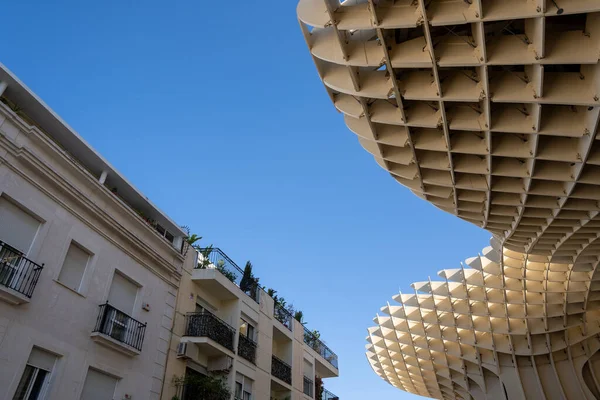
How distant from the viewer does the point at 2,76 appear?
12.5 metres

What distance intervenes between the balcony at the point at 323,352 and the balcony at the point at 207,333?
11.6 metres

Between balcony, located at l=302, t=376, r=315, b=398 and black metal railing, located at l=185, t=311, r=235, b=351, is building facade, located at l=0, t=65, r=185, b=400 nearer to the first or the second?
black metal railing, located at l=185, t=311, r=235, b=351

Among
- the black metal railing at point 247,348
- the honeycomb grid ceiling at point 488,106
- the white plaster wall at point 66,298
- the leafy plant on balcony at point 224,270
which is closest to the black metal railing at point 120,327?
the white plaster wall at point 66,298

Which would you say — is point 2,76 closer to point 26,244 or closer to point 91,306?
point 26,244

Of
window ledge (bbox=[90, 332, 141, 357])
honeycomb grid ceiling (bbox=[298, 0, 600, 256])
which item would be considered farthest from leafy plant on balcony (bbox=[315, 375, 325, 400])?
window ledge (bbox=[90, 332, 141, 357])

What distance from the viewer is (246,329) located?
76.5ft

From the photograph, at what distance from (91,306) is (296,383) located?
53.0 feet

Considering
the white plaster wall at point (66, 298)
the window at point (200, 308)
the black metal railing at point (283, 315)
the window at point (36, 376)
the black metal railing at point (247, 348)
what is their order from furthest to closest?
the black metal railing at point (283, 315) → the black metal railing at point (247, 348) → the window at point (200, 308) → the white plaster wall at point (66, 298) → the window at point (36, 376)

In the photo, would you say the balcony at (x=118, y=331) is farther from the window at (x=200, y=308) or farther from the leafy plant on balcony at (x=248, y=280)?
the leafy plant on balcony at (x=248, y=280)

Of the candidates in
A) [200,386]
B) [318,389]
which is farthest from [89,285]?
[318,389]

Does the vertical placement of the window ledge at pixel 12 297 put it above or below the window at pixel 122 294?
below

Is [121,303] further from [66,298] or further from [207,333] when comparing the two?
[207,333]

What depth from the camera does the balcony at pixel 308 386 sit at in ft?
93.4

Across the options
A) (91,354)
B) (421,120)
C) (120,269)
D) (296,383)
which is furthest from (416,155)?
(296,383)
